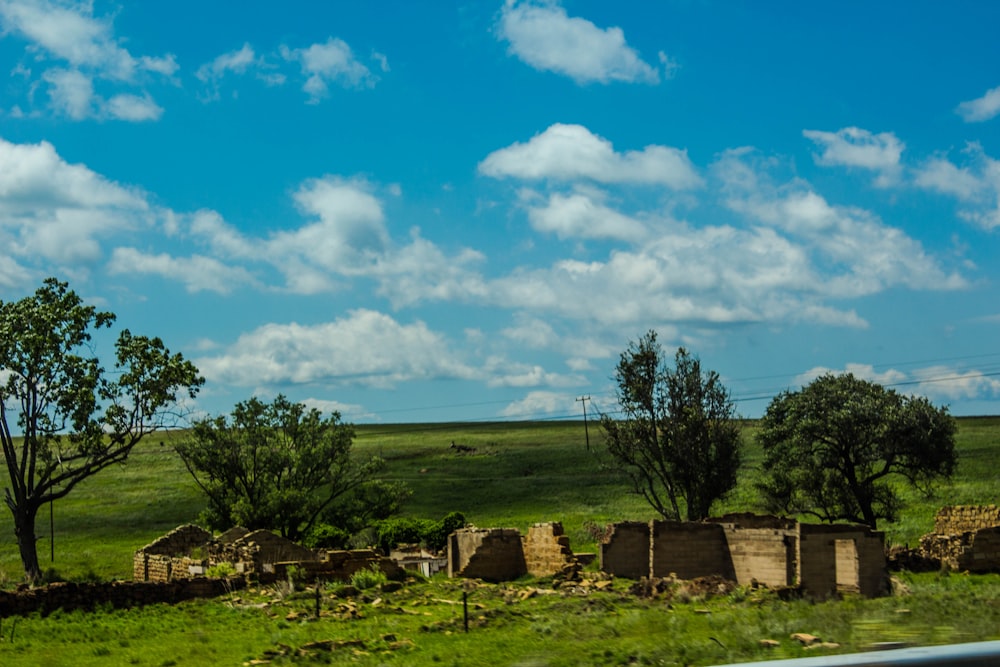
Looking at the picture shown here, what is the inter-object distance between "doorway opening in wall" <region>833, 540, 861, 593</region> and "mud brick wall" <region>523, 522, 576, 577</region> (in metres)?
8.37

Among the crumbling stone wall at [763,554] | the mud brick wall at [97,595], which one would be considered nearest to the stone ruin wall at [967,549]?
the crumbling stone wall at [763,554]

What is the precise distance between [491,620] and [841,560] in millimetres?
12258

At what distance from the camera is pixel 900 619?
969cm

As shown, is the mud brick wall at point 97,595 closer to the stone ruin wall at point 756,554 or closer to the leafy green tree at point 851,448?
the stone ruin wall at point 756,554

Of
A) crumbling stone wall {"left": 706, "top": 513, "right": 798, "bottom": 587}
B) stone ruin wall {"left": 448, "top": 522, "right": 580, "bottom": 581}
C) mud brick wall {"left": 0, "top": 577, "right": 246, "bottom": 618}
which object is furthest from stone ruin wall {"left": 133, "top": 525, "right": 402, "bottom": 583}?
crumbling stone wall {"left": 706, "top": 513, "right": 798, "bottom": 587}

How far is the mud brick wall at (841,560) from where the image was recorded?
27.9 m

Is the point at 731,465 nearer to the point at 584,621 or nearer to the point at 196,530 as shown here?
the point at 196,530

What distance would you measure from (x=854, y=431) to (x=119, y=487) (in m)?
66.7

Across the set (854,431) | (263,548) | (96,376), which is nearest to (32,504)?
(96,376)

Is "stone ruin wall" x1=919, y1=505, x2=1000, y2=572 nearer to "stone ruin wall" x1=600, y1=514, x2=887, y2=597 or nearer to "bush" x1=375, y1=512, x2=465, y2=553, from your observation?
"stone ruin wall" x1=600, y1=514, x2=887, y2=597

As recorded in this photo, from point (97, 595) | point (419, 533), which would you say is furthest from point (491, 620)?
point (419, 533)

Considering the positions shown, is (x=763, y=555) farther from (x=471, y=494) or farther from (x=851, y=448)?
(x=471, y=494)

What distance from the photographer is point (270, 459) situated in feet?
172

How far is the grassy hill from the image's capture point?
51500mm
